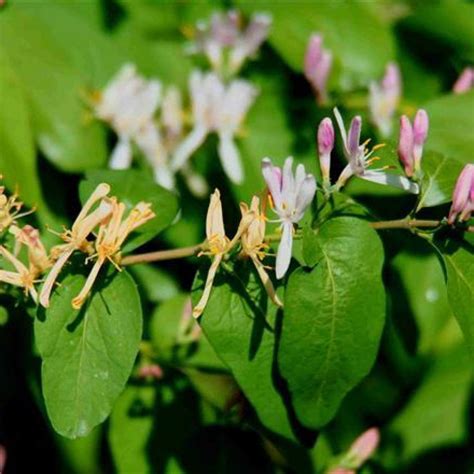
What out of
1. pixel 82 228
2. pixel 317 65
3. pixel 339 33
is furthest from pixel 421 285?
pixel 82 228

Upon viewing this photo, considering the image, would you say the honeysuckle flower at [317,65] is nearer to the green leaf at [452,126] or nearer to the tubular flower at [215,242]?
the green leaf at [452,126]

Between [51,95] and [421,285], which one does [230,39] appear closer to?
[51,95]

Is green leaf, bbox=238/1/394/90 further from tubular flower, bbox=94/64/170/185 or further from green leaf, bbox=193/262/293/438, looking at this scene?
green leaf, bbox=193/262/293/438

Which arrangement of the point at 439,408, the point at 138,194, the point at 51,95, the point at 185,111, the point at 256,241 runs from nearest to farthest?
1. the point at 256,241
2. the point at 138,194
3. the point at 51,95
4. the point at 185,111
5. the point at 439,408

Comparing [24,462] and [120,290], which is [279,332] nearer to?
[120,290]

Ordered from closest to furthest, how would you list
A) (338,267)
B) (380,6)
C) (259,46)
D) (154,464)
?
1. (338,267)
2. (154,464)
3. (259,46)
4. (380,6)

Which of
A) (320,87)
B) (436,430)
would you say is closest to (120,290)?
(320,87)
